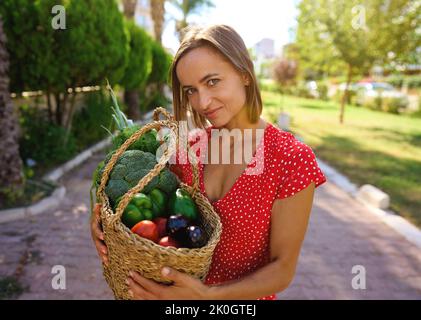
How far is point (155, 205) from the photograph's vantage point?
5.37 feet

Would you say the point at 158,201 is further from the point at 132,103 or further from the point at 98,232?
the point at 132,103

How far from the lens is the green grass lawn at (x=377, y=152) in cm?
695

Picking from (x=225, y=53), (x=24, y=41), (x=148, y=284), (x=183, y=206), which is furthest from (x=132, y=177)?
(x=24, y=41)

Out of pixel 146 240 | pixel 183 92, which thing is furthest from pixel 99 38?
pixel 146 240

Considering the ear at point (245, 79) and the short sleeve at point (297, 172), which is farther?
the ear at point (245, 79)

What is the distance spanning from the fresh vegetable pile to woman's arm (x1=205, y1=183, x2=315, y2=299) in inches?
10.2

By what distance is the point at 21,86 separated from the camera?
715cm

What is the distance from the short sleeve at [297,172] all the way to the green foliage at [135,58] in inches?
392

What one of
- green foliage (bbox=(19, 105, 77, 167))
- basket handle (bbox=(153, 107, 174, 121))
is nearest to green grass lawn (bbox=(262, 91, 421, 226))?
basket handle (bbox=(153, 107, 174, 121))

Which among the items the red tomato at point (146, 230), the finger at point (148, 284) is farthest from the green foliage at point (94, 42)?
the finger at point (148, 284)

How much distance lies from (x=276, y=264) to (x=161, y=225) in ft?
1.51

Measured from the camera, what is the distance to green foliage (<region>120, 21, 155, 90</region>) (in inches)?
439

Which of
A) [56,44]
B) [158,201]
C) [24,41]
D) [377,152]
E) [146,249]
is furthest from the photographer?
[377,152]

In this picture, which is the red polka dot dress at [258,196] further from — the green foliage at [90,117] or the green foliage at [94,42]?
the green foliage at [90,117]
